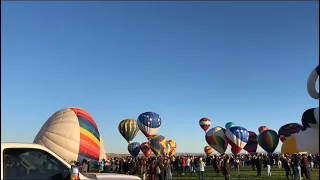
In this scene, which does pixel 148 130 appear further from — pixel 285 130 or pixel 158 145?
pixel 285 130

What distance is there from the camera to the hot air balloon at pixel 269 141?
43.7 metres

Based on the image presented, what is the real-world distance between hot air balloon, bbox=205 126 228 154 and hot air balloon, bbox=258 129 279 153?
4.42m

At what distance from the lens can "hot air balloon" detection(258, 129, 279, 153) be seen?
143 feet

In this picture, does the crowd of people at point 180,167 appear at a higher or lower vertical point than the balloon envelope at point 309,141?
Result: lower

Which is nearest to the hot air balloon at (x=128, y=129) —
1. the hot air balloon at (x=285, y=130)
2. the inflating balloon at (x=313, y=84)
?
the hot air balloon at (x=285, y=130)

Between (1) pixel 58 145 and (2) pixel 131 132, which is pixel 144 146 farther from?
(1) pixel 58 145

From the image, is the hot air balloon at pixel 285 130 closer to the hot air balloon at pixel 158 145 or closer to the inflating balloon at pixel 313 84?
the hot air balloon at pixel 158 145

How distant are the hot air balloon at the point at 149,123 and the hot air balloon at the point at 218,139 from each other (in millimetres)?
7433

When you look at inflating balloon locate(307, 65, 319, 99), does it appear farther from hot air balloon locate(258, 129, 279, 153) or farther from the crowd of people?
hot air balloon locate(258, 129, 279, 153)

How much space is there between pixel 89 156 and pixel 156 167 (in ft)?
38.4

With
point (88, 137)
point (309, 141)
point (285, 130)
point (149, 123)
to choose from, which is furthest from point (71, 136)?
point (285, 130)

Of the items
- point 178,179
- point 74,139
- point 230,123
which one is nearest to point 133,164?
point 178,179

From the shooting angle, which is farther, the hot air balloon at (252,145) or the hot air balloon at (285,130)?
the hot air balloon at (252,145)

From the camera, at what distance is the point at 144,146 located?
46469mm
